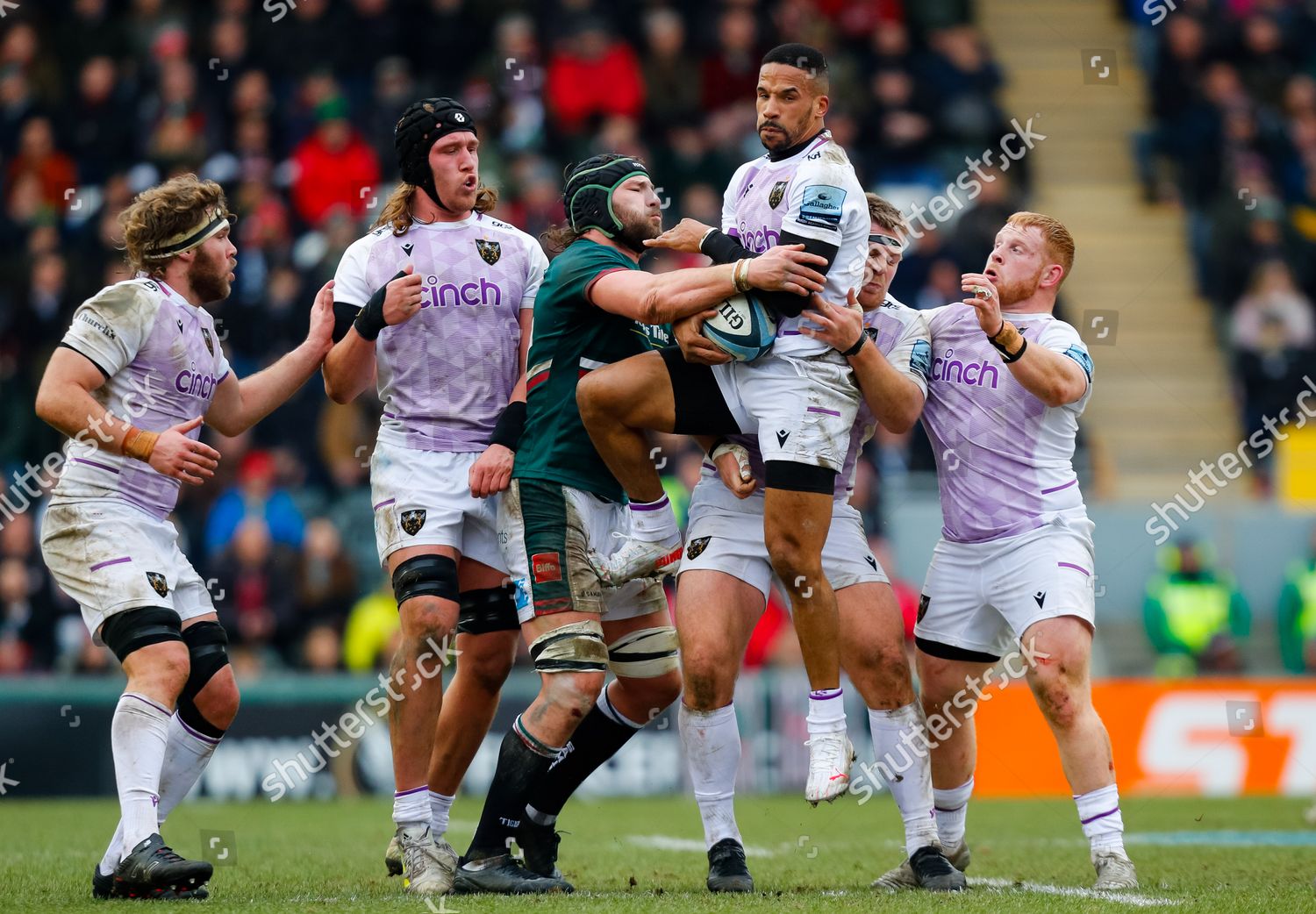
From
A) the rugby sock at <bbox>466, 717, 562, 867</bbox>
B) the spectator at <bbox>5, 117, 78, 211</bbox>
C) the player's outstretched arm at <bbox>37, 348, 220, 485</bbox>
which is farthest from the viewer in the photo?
the spectator at <bbox>5, 117, 78, 211</bbox>

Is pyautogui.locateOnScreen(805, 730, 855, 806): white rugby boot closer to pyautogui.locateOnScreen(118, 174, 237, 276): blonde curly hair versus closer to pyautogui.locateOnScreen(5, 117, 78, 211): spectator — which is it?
pyautogui.locateOnScreen(118, 174, 237, 276): blonde curly hair

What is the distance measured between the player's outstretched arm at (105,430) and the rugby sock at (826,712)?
2.52m

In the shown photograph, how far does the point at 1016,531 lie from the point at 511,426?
2.17 m

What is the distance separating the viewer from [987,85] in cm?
1822

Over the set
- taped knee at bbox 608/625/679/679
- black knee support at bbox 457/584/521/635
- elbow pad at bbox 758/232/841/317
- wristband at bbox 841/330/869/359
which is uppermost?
elbow pad at bbox 758/232/841/317

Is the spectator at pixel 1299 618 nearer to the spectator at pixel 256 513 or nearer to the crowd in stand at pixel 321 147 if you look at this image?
the crowd in stand at pixel 321 147

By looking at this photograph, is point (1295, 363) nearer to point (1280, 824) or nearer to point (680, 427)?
point (1280, 824)

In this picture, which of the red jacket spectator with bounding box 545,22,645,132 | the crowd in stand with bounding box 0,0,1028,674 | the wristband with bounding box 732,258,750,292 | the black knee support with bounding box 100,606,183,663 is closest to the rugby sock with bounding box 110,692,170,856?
the black knee support with bounding box 100,606,183,663

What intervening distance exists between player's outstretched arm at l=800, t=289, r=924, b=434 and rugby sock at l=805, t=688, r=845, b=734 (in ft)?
3.71

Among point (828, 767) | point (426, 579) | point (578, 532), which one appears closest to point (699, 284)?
point (578, 532)

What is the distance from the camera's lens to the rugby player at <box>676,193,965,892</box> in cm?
682

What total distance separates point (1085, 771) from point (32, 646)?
9.77 meters

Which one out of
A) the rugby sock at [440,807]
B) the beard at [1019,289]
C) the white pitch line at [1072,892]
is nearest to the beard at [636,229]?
the beard at [1019,289]

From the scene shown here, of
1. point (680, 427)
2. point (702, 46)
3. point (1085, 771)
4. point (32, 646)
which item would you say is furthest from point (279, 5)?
point (1085, 771)
